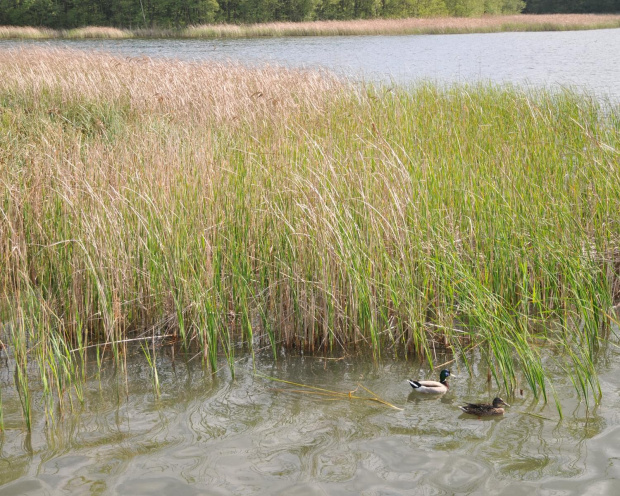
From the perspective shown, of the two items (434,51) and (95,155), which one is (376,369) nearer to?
(95,155)

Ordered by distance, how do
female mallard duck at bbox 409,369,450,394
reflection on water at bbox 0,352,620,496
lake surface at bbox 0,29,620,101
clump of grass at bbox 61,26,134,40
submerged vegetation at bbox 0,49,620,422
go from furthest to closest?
clump of grass at bbox 61,26,134,40 < lake surface at bbox 0,29,620,101 < submerged vegetation at bbox 0,49,620,422 < female mallard duck at bbox 409,369,450,394 < reflection on water at bbox 0,352,620,496

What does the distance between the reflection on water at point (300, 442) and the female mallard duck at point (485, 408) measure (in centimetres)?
4

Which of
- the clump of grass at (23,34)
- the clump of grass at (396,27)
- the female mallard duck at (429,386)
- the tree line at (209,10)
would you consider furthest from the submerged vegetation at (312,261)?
the tree line at (209,10)

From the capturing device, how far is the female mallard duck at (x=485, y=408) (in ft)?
8.77

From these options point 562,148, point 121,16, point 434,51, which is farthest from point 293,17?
point 562,148

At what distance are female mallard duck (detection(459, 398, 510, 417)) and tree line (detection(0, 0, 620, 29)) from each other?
4853 cm

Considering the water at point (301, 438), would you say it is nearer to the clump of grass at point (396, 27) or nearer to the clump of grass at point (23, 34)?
the clump of grass at point (396, 27)

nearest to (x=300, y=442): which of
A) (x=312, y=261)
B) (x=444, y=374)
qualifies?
(x=444, y=374)

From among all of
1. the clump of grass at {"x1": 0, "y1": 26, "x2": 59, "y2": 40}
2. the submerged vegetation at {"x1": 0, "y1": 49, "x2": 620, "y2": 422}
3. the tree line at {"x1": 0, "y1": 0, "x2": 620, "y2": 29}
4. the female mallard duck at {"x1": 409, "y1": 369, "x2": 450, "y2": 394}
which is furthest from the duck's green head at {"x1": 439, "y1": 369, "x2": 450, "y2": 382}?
the tree line at {"x1": 0, "y1": 0, "x2": 620, "y2": 29}

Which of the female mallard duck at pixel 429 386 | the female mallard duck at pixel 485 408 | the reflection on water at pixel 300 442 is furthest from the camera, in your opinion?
the female mallard duck at pixel 429 386

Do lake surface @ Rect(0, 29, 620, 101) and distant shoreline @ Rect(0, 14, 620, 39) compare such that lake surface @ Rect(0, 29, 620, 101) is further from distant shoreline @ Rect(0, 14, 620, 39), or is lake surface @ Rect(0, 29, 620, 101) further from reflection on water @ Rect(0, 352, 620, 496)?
reflection on water @ Rect(0, 352, 620, 496)

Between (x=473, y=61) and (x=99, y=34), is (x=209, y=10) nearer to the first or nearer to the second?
(x=99, y=34)

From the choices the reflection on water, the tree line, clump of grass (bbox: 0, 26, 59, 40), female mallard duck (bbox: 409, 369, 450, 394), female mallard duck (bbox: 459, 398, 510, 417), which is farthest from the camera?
the tree line

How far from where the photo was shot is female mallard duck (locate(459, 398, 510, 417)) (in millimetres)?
2672
